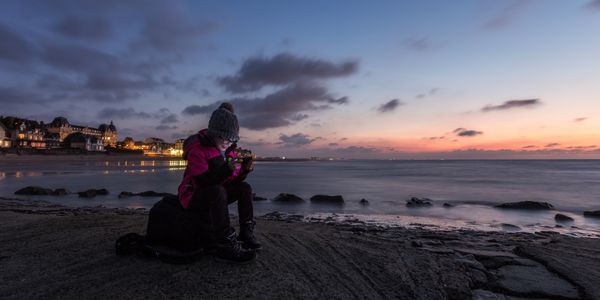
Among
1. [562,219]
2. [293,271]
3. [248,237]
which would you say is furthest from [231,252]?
[562,219]

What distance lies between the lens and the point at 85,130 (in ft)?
427

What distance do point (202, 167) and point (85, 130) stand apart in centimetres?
15028

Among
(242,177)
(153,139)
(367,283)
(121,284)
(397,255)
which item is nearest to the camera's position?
(121,284)

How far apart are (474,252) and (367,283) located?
277 centimetres

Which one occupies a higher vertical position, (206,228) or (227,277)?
(206,228)

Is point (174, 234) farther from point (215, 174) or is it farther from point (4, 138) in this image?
point (4, 138)

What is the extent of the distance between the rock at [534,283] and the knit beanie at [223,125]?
3.39 m

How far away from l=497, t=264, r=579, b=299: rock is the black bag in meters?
3.35

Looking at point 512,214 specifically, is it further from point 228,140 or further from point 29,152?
point 29,152

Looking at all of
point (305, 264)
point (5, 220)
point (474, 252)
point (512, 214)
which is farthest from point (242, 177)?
point (512, 214)

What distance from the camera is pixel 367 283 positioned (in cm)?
361

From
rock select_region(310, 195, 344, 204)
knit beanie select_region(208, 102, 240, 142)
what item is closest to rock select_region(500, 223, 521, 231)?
rock select_region(310, 195, 344, 204)

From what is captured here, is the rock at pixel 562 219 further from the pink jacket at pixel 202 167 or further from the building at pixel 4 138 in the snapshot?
the building at pixel 4 138

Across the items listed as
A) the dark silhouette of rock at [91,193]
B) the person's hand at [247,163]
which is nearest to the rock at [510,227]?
the person's hand at [247,163]
